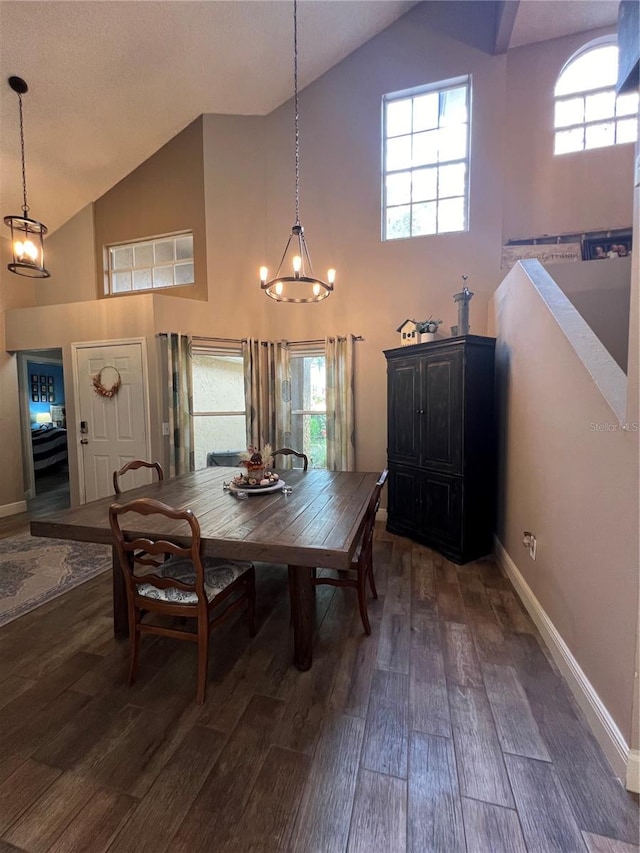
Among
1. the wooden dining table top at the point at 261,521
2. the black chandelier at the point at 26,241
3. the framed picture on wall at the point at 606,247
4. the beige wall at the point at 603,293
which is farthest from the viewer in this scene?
the framed picture on wall at the point at 606,247

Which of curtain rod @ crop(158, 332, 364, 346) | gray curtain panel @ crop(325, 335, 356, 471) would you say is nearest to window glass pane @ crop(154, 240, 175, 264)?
curtain rod @ crop(158, 332, 364, 346)

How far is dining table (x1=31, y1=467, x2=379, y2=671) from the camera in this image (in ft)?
5.33

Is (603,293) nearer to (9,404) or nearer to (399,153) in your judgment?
(399,153)

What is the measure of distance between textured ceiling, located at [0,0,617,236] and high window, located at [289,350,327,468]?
3078 mm

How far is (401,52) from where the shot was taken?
4.12 m

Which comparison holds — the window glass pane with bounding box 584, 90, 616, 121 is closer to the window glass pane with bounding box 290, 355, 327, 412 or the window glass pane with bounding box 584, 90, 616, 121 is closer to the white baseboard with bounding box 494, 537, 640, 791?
the window glass pane with bounding box 290, 355, 327, 412

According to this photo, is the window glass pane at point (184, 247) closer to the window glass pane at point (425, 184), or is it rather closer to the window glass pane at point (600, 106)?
the window glass pane at point (425, 184)

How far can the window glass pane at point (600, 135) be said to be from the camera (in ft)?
12.2

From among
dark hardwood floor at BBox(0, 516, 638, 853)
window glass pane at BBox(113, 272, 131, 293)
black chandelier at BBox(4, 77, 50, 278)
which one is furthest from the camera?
window glass pane at BBox(113, 272, 131, 293)

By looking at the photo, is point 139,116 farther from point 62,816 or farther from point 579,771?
point 579,771

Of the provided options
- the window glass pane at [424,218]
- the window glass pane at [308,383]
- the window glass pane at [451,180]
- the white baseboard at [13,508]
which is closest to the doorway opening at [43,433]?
the white baseboard at [13,508]

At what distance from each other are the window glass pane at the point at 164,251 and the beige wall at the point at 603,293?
421 cm

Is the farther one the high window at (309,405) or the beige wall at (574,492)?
the high window at (309,405)

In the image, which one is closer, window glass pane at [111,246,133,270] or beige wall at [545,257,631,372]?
beige wall at [545,257,631,372]
